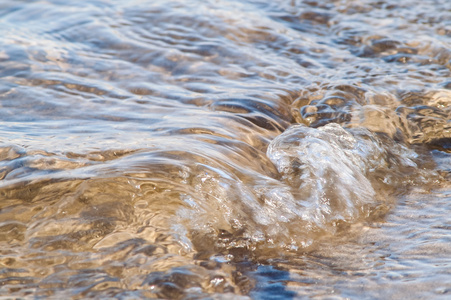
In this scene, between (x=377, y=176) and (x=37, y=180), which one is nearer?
(x=37, y=180)

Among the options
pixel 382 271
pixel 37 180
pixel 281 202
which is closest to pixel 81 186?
pixel 37 180

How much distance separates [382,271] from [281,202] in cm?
61

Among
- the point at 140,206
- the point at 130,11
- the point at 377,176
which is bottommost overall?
the point at 377,176

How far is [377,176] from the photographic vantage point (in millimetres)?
2924

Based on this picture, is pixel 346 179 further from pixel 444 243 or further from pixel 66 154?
pixel 66 154

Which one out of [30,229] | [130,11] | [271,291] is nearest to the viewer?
[271,291]

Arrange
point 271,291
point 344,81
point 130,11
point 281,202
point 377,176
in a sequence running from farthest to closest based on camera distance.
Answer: point 130,11 → point 344,81 → point 377,176 → point 281,202 → point 271,291

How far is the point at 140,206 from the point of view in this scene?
2.22m

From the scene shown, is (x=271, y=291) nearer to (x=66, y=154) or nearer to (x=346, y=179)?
(x=346, y=179)

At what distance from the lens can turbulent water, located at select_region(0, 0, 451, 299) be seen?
6.43 ft

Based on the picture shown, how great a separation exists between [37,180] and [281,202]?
1.13 metres

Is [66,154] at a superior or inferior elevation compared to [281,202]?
superior

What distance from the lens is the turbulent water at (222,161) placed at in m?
1.96

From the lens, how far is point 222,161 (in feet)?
8.57
